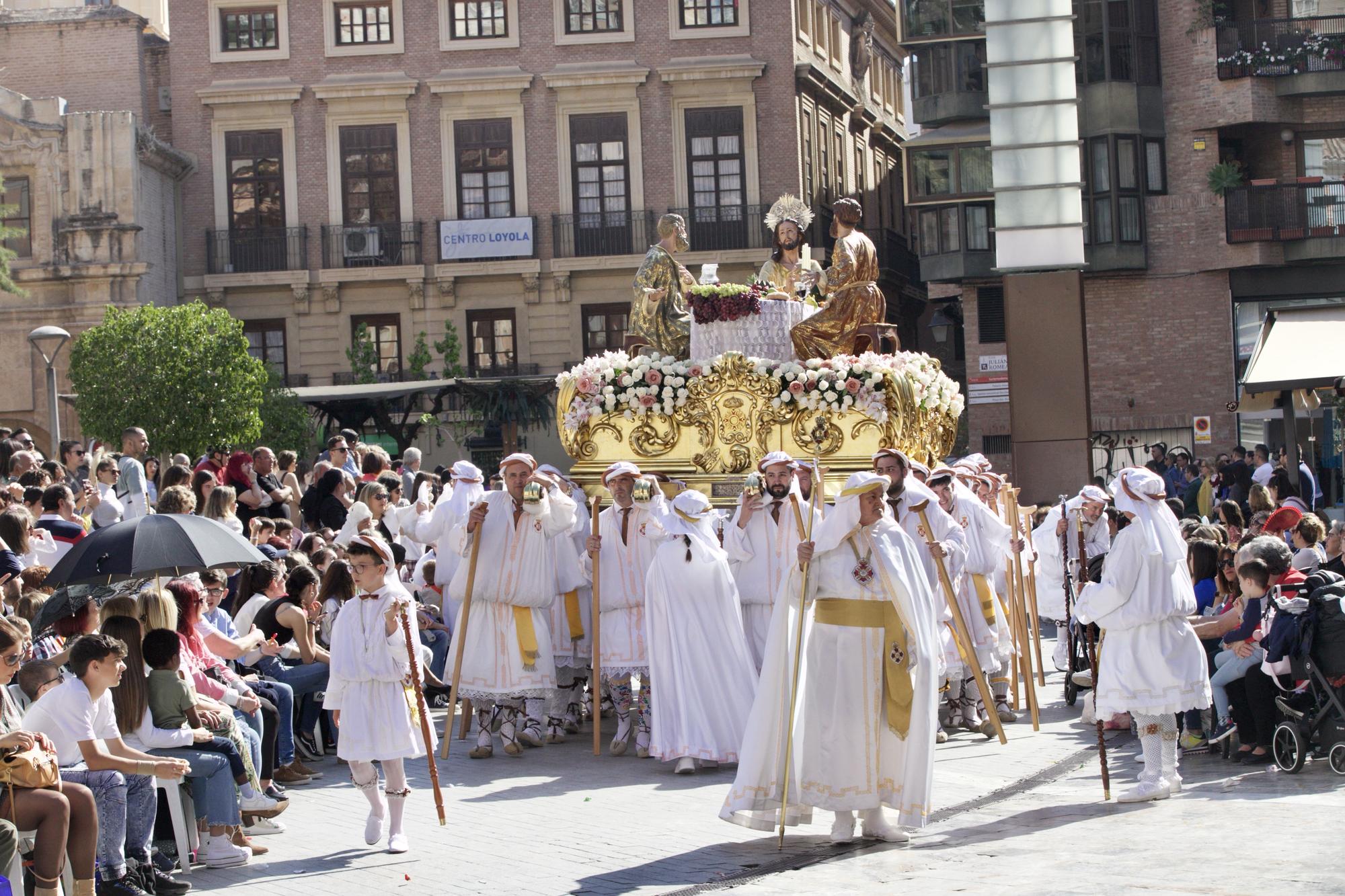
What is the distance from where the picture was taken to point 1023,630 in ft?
46.3

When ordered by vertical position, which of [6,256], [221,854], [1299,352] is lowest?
[221,854]

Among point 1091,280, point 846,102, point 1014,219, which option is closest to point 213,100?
point 846,102

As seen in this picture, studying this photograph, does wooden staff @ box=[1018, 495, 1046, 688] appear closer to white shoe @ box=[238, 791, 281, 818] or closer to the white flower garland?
the white flower garland

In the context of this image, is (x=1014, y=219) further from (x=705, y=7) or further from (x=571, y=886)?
(x=705, y=7)

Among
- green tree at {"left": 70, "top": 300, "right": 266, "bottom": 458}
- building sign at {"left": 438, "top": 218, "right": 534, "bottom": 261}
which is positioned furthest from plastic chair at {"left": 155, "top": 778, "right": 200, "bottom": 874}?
building sign at {"left": 438, "top": 218, "right": 534, "bottom": 261}

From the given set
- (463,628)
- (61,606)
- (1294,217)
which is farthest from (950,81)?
(61,606)

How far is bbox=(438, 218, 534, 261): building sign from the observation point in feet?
122

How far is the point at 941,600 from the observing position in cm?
1266

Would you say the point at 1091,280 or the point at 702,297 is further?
the point at 1091,280

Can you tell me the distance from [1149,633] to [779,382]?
15.8 ft

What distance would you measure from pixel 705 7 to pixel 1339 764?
1150 inches

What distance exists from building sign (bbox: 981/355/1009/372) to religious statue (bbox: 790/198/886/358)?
2063 centimetres

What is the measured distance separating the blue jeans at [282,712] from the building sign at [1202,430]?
78.9 ft

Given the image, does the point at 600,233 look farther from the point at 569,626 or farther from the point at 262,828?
the point at 262,828
